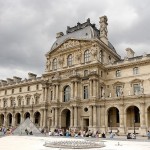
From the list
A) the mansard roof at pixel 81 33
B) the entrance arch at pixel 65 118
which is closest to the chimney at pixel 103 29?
the mansard roof at pixel 81 33

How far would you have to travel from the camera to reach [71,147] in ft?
70.9

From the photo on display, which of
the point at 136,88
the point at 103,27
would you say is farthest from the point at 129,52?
the point at 136,88

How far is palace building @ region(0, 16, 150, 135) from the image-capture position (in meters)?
49.9

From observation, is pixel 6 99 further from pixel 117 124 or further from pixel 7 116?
pixel 117 124

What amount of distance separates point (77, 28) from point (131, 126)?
30.3 meters

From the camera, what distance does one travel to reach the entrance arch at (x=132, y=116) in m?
50.1

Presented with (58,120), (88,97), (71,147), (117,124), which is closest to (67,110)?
(58,120)

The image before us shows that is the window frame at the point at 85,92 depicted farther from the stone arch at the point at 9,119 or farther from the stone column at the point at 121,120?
the stone arch at the point at 9,119

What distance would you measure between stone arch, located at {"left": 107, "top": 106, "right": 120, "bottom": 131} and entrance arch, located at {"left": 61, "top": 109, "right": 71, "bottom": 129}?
10951mm

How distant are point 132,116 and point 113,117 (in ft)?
15.4

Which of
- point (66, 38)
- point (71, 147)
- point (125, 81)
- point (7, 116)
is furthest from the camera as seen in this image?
point (7, 116)

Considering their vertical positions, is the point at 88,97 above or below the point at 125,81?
below

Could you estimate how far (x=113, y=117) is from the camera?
176 feet

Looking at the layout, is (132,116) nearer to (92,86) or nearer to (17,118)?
(92,86)
